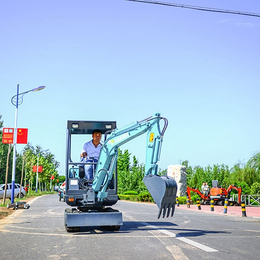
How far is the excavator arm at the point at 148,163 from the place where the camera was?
9039 millimetres

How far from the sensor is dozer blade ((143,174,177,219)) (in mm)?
8922

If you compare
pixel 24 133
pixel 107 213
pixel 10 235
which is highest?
pixel 24 133

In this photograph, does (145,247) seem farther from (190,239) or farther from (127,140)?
(127,140)

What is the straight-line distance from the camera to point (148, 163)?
960 cm

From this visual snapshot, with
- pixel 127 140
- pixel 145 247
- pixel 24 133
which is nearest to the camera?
pixel 145 247

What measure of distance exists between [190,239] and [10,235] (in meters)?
4.82

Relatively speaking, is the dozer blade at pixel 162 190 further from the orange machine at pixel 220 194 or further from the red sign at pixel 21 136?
the orange machine at pixel 220 194

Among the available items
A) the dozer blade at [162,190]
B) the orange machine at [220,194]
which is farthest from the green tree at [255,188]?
the dozer blade at [162,190]

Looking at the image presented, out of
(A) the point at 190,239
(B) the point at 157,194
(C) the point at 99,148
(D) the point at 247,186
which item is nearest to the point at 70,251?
(B) the point at 157,194

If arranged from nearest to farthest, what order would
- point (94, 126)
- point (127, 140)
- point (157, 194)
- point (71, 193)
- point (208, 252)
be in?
point (208, 252) → point (157, 194) → point (127, 140) → point (71, 193) → point (94, 126)

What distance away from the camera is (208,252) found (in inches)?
291

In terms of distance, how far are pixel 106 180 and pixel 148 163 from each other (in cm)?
167

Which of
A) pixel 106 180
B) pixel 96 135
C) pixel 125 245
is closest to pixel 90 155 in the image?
pixel 96 135

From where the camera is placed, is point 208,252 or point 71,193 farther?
point 71,193
